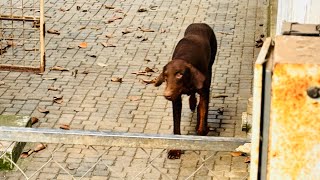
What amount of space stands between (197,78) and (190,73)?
0.10 meters

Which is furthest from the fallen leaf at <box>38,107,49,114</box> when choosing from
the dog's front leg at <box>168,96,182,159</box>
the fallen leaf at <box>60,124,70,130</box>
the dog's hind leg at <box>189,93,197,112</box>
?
the dog's front leg at <box>168,96,182,159</box>

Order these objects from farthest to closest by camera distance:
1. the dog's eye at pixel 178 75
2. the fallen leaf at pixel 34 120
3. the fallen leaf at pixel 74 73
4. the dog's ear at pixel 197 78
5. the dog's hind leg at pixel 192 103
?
A: the fallen leaf at pixel 74 73, the dog's hind leg at pixel 192 103, the fallen leaf at pixel 34 120, the dog's ear at pixel 197 78, the dog's eye at pixel 178 75

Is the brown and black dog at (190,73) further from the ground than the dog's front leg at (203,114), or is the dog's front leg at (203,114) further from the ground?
the brown and black dog at (190,73)

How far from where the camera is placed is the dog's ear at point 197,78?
268 inches

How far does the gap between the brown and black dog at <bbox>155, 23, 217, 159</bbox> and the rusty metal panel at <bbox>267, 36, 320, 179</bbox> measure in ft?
17.4

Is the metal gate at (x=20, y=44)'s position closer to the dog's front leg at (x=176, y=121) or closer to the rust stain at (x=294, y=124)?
the dog's front leg at (x=176, y=121)

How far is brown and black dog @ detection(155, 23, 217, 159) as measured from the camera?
670 cm

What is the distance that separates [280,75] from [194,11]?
1170 centimetres

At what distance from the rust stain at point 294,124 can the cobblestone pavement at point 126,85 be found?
356 centimetres

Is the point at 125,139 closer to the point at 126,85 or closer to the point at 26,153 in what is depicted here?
the point at 26,153

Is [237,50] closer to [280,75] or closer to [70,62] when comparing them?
[70,62]

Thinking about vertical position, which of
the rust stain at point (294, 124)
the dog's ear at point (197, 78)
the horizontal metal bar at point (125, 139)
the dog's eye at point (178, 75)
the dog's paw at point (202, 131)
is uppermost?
the rust stain at point (294, 124)

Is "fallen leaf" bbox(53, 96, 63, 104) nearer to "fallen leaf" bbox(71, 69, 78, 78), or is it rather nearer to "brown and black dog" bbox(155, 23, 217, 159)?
"fallen leaf" bbox(71, 69, 78, 78)

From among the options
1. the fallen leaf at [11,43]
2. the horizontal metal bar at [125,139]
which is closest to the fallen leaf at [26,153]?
the fallen leaf at [11,43]
